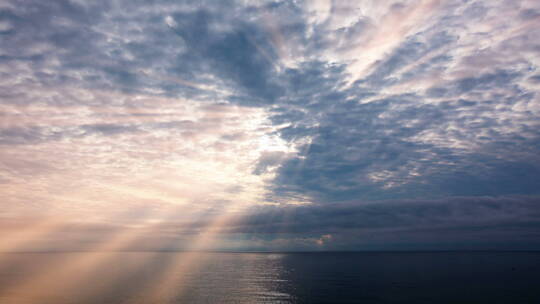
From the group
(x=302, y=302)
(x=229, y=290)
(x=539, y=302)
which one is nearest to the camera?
(x=539, y=302)

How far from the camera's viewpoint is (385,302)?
81.9 m

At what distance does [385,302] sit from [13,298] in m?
110

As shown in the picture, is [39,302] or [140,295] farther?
[140,295]

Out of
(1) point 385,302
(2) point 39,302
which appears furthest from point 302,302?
(2) point 39,302

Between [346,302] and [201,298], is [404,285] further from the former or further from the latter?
[201,298]

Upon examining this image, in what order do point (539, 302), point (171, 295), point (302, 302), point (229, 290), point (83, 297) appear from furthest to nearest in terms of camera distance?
point (229, 290)
point (171, 295)
point (83, 297)
point (302, 302)
point (539, 302)

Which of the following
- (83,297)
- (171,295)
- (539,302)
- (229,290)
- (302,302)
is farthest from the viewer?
(229,290)

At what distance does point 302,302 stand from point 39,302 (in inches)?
2902

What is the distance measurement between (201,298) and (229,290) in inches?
772

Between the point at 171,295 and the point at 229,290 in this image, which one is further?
the point at 229,290

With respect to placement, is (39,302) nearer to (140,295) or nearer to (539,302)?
(140,295)

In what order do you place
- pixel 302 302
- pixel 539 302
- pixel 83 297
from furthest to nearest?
pixel 83 297
pixel 302 302
pixel 539 302

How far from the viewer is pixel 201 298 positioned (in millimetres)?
93750

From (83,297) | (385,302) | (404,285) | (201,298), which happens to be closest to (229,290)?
(201,298)
